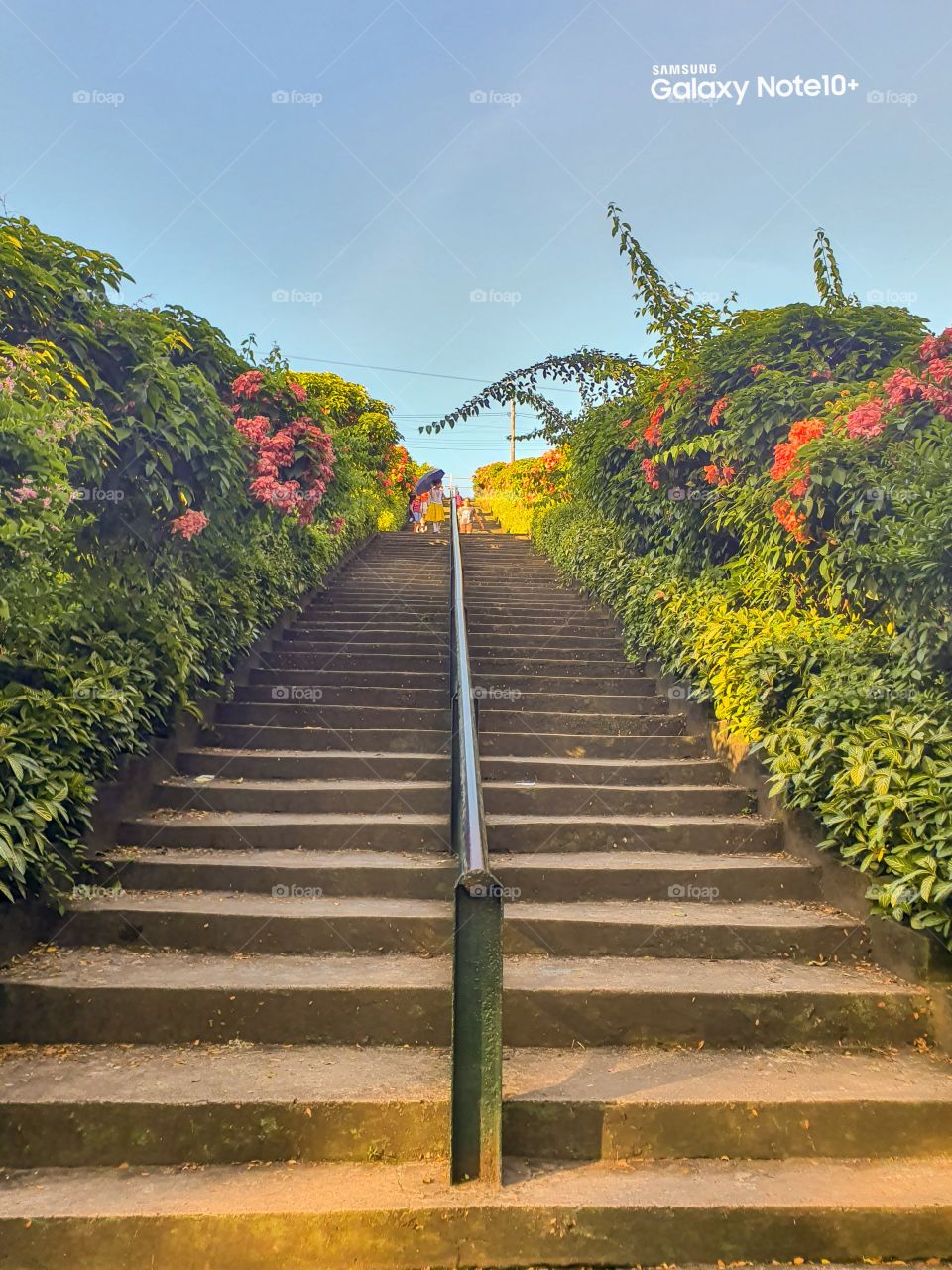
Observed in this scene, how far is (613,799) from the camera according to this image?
4039mm

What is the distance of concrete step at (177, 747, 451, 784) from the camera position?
4.27m

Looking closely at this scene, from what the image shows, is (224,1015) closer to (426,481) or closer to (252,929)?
(252,929)

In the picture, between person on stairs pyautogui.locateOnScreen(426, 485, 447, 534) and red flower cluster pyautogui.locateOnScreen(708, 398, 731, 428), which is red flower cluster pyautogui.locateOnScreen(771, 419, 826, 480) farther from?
person on stairs pyautogui.locateOnScreen(426, 485, 447, 534)

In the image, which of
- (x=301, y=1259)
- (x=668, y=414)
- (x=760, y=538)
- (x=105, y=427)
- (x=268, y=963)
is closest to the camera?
(x=301, y=1259)

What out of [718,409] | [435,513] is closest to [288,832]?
[718,409]

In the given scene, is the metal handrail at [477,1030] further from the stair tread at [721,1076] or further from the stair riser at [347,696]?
the stair riser at [347,696]

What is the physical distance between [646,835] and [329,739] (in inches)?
73.7

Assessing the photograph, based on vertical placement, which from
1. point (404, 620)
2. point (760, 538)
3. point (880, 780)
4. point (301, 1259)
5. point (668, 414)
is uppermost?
point (668, 414)

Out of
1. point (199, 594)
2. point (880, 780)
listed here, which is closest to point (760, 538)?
point (880, 780)

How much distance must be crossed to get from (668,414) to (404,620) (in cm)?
279

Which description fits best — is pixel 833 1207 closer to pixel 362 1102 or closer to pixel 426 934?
pixel 362 1102

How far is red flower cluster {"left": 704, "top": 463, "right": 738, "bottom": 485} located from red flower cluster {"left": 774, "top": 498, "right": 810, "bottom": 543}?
3.09 ft

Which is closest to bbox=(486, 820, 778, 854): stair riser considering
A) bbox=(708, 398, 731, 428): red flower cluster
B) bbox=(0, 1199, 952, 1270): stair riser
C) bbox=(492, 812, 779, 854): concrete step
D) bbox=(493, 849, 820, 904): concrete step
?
bbox=(492, 812, 779, 854): concrete step

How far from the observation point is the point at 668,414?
234 inches
